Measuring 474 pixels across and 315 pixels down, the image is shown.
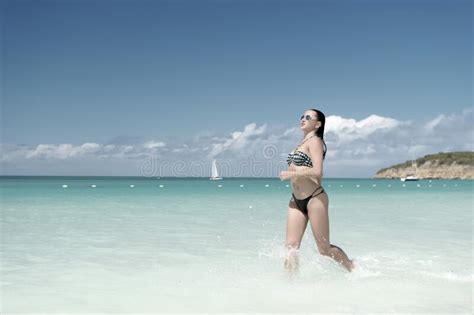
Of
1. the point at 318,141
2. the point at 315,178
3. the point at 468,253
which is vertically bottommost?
the point at 468,253

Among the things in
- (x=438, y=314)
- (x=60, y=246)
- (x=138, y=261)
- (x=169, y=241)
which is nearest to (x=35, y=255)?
(x=60, y=246)

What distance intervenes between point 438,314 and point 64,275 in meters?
5.13

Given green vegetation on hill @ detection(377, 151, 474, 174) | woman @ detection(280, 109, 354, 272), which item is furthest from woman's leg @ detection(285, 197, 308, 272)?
green vegetation on hill @ detection(377, 151, 474, 174)

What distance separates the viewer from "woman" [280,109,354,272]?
6551 millimetres

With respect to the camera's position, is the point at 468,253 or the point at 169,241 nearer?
the point at 468,253

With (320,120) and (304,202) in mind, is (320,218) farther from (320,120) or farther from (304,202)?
(320,120)

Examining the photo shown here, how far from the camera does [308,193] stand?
661 cm

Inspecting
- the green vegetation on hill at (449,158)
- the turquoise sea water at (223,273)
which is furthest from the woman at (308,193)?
the green vegetation on hill at (449,158)

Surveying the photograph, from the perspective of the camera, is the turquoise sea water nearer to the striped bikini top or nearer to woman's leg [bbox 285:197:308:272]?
woman's leg [bbox 285:197:308:272]

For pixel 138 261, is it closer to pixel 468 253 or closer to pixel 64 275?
pixel 64 275

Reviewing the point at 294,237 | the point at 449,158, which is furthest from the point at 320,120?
the point at 449,158

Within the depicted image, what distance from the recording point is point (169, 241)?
36.7ft

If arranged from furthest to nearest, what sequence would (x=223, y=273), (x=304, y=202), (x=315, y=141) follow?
(x=223, y=273) → (x=304, y=202) → (x=315, y=141)

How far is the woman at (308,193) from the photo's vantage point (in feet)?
21.5
